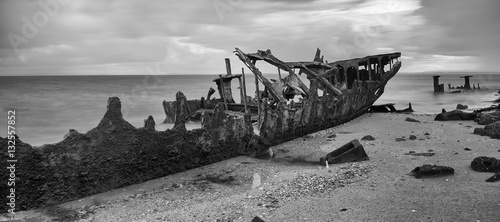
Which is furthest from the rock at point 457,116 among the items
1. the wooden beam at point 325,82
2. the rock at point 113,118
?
the rock at point 113,118

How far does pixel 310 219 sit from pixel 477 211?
1969 mm

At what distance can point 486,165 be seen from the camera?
20.2 feet

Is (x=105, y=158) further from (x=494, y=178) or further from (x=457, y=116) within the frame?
(x=457, y=116)

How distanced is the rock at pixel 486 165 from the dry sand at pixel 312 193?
189 millimetres

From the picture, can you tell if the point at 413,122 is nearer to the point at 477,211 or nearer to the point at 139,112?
the point at 477,211

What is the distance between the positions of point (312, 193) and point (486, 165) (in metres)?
3.06

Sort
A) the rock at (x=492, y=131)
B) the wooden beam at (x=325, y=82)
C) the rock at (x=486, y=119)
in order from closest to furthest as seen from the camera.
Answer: the rock at (x=492, y=131), the rock at (x=486, y=119), the wooden beam at (x=325, y=82)

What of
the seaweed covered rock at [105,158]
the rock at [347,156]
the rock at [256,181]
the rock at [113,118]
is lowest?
the rock at [256,181]

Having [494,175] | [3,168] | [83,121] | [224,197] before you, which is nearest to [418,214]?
[494,175]

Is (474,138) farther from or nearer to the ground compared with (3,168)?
nearer to the ground

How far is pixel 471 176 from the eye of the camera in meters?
5.87

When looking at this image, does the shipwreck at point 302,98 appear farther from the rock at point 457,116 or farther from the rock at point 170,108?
the rock at point 457,116

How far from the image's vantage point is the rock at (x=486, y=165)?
237 inches

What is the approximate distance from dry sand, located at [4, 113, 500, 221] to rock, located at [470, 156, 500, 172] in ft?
0.62
